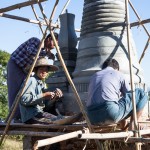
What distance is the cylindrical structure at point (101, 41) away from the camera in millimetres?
7004

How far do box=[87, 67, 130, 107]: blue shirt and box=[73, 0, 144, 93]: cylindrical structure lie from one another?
4.49ft

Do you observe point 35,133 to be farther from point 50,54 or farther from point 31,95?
point 50,54

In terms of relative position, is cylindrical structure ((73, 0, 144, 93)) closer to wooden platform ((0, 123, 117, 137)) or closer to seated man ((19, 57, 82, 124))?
seated man ((19, 57, 82, 124))

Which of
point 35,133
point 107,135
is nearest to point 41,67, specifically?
point 35,133

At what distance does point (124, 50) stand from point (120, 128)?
2.09 metres

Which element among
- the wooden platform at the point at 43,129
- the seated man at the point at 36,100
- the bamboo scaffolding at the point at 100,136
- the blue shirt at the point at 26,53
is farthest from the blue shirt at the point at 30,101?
the bamboo scaffolding at the point at 100,136

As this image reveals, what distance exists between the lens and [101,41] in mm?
7125

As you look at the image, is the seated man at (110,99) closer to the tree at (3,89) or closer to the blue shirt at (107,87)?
the blue shirt at (107,87)

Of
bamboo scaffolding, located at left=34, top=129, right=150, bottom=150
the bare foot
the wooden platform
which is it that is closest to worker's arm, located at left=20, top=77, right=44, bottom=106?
the wooden platform

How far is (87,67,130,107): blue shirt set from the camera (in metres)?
5.30

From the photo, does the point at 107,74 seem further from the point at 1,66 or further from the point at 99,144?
the point at 1,66

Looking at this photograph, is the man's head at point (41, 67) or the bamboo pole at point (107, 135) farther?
the man's head at point (41, 67)

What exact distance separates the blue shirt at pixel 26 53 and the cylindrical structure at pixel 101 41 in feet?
2.67

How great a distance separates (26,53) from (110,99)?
2.48 metres
